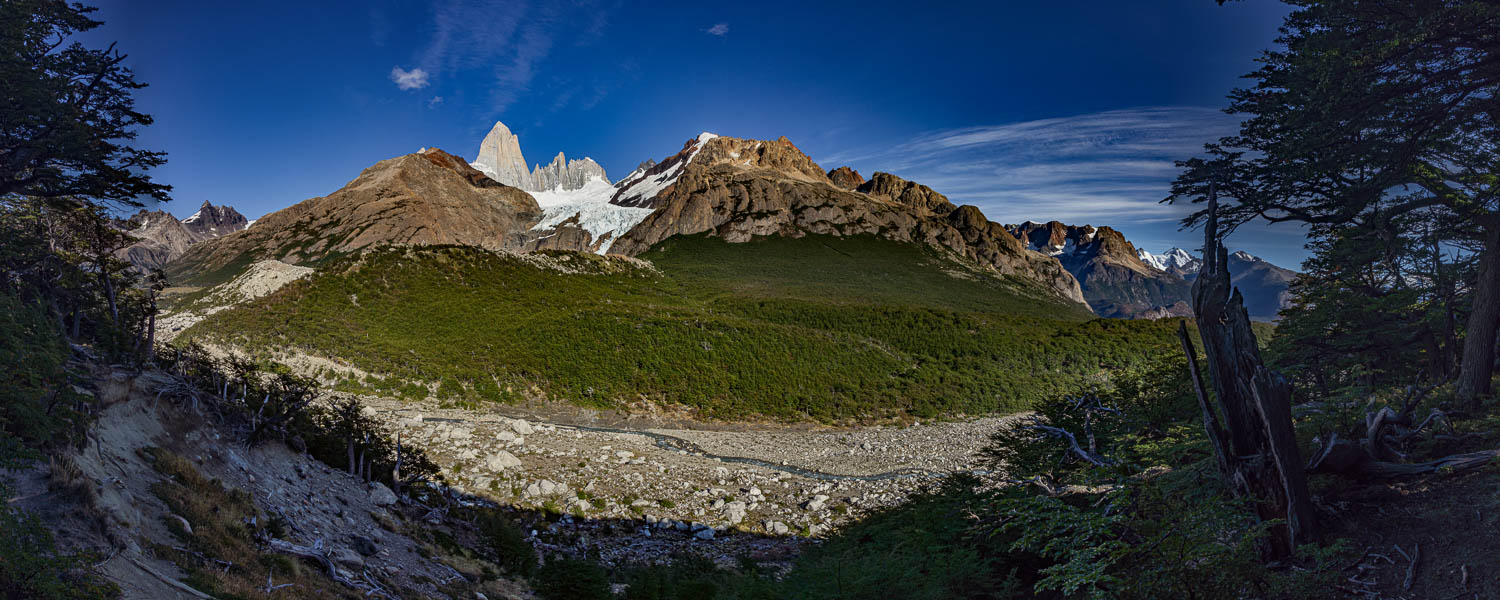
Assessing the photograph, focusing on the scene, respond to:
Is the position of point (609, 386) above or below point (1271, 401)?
below

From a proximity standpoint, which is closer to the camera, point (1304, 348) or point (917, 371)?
point (1304, 348)

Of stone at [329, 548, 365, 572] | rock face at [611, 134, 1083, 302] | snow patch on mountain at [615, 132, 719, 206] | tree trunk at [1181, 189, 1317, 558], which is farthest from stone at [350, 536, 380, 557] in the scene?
Answer: snow patch on mountain at [615, 132, 719, 206]

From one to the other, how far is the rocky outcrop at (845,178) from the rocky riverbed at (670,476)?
442 ft

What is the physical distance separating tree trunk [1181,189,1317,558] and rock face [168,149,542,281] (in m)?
106

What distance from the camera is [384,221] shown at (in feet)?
350

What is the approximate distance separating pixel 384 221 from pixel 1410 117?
130 m

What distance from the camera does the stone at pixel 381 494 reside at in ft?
41.8

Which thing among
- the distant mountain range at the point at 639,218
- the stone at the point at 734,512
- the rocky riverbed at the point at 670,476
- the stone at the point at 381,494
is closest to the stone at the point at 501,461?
the rocky riverbed at the point at 670,476

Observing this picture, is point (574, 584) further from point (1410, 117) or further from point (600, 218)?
point (600, 218)

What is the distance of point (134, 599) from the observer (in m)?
5.43

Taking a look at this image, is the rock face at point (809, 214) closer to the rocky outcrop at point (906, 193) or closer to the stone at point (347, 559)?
the rocky outcrop at point (906, 193)

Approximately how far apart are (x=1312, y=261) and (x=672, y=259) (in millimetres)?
83730

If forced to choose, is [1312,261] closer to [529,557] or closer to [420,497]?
[529,557]

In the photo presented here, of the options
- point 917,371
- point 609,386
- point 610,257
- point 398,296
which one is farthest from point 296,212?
point 917,371
